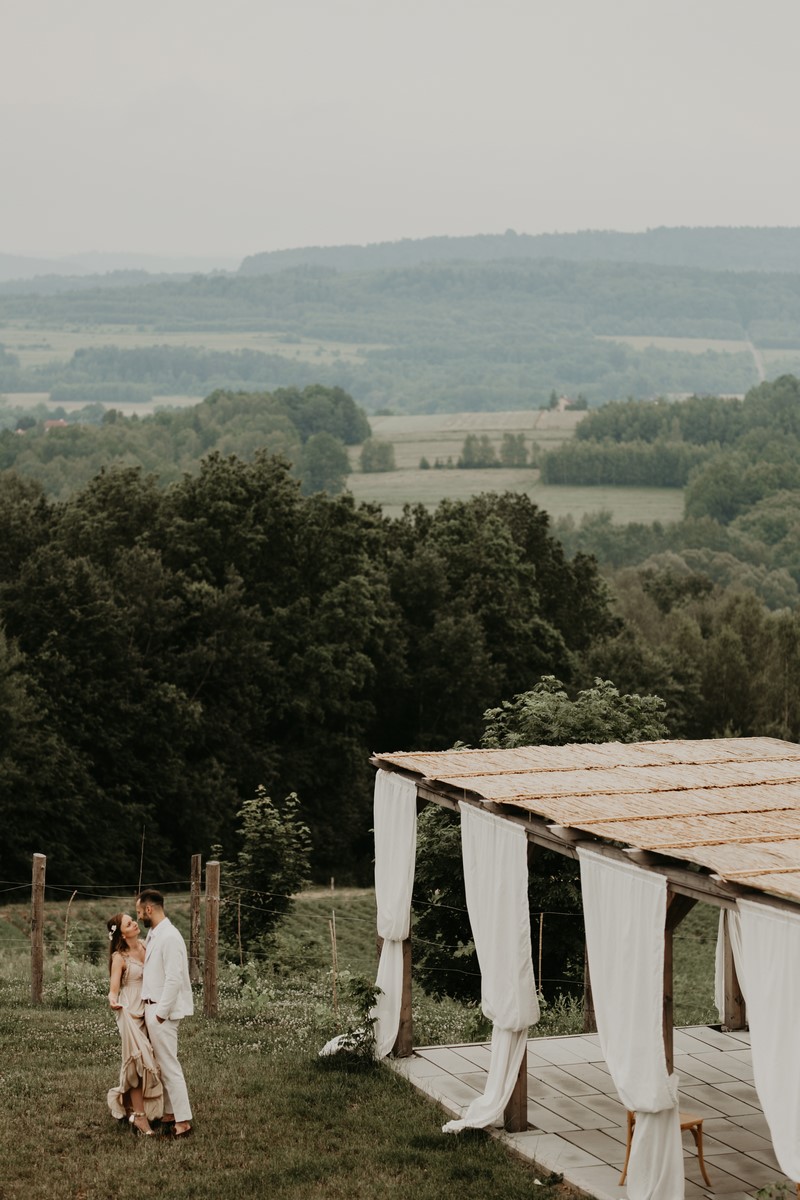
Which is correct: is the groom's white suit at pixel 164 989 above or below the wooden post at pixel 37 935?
above

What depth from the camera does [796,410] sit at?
161 metres

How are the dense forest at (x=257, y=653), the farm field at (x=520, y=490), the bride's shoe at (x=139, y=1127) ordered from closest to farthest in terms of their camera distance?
the bride's shoe at (x=139, y=1127) < the dense forest at (x=257, y=653) < the farm field at (x=520, y=490)

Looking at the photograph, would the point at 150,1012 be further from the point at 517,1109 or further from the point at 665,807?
the point at 665,807

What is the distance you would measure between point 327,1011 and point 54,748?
75.3 ft

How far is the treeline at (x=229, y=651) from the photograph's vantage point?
3812 cm

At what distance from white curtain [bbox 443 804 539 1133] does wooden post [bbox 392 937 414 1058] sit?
1.76 metres

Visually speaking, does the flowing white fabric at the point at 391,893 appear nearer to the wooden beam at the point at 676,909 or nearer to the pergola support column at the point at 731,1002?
the wooden beam at the point at 676,909

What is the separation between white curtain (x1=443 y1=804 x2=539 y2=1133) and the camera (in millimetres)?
11852

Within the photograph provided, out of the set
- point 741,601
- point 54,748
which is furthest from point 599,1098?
point 741,601

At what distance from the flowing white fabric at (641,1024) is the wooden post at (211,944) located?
5.73 meters

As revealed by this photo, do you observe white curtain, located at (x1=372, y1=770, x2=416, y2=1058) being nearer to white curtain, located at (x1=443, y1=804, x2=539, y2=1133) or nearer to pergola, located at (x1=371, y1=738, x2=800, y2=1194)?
pergola, located at (x1=371, y1=738, x2=800, y2=1194)

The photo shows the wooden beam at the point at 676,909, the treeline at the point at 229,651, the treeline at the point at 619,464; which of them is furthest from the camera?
the treeline at the point at 619,464

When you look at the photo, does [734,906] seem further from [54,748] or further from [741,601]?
[741,601]

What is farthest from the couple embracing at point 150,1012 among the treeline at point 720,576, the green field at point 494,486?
the green field at point 494,486
